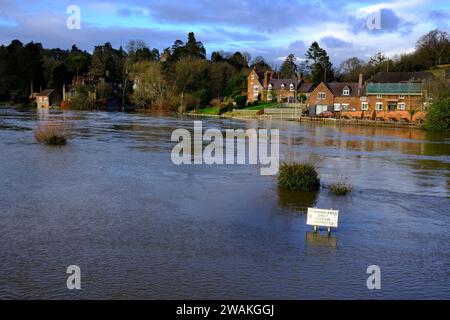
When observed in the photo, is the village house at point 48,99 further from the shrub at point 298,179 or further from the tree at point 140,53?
the shrub at point 298,179

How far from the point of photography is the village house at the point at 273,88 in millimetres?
103625

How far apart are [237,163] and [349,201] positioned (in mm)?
10302

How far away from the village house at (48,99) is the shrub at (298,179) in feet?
342

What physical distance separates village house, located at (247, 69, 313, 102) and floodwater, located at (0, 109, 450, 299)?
77.0 m

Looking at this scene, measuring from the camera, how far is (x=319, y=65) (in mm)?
115500

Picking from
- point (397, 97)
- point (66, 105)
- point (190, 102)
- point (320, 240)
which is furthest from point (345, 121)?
point (320, 240)

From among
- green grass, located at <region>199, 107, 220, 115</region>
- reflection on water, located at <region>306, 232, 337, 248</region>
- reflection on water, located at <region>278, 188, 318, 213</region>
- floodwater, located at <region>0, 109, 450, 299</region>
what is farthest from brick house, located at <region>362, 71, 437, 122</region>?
reflection on water, located at <region>306, 232, 337, 248</region>

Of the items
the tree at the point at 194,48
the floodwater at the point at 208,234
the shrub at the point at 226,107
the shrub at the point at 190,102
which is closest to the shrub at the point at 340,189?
the floodwater at the point at 208,234

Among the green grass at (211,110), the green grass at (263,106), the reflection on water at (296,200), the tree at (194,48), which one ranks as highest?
the tree at (194,48)

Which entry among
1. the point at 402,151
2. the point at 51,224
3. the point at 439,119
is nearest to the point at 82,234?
the point at 51,224

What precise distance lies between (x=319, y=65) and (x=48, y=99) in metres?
62.3

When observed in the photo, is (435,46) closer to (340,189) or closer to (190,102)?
(190,102)

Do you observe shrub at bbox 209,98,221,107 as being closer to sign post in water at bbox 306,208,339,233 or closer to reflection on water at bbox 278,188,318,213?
reflection on water at bbox 278,188,318,213
